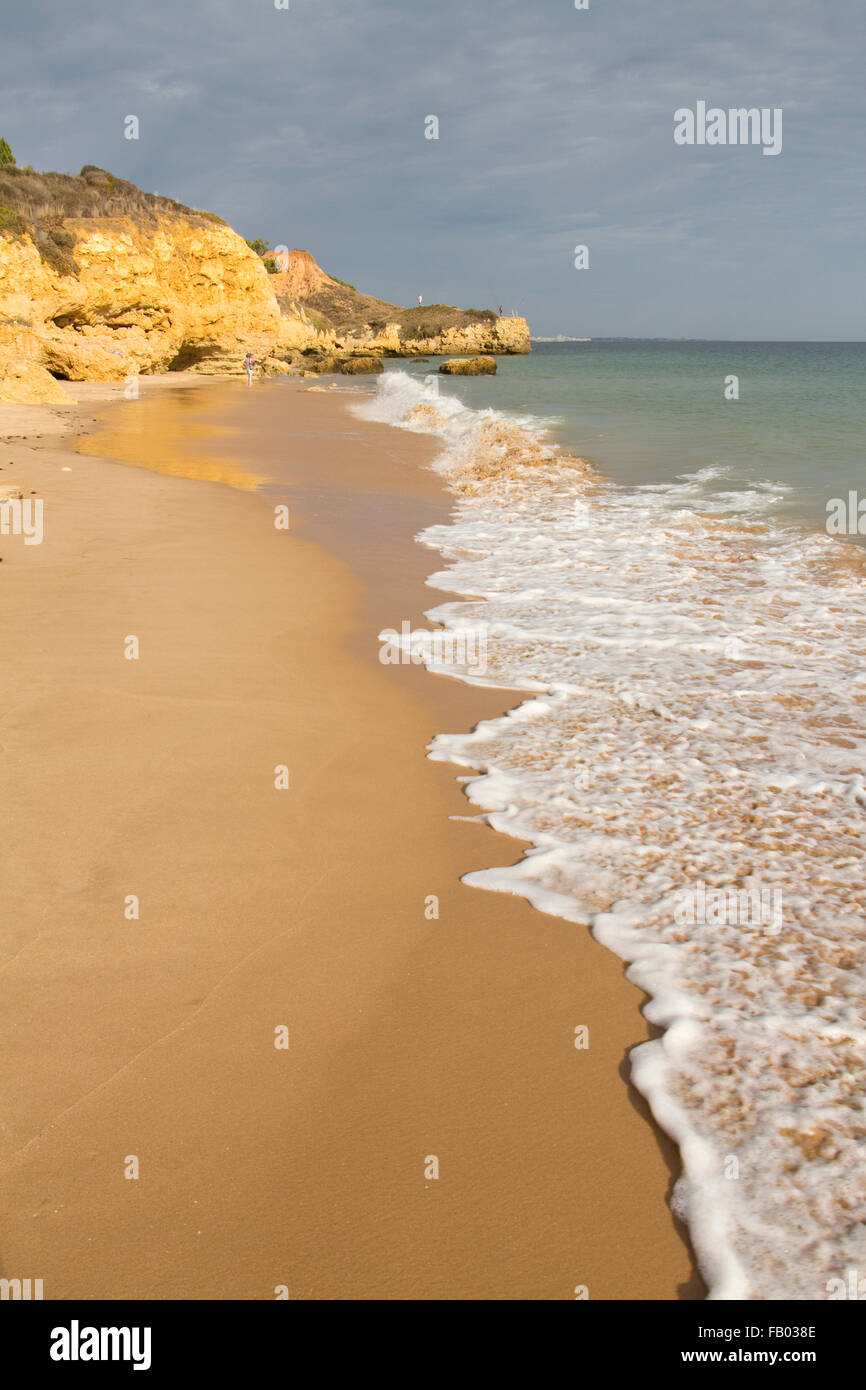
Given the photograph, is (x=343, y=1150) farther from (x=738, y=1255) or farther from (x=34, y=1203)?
(x=738, y=1255)

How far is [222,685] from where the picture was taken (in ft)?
16.3

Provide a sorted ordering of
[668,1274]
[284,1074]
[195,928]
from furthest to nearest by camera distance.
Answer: [195,928]
[284,1074]
[668,1274]

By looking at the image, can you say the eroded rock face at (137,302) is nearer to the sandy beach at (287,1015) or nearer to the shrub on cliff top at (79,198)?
the shrub on cliff top at (79,198)

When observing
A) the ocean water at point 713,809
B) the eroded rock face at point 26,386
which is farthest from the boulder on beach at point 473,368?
the ocean water at point 713,809

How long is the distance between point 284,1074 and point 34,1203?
0.67 metres

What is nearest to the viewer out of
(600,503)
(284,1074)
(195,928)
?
(284,1074)

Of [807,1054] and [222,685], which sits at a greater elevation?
[222,685]

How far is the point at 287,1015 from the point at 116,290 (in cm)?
4298

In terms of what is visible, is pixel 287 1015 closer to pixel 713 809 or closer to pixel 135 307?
pixel 713 809

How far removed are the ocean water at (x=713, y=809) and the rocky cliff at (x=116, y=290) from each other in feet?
73.4

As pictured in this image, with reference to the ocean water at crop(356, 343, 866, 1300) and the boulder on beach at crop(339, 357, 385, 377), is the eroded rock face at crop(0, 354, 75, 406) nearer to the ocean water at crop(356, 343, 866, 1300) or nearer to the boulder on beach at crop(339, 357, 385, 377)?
the ocean water at crop(356, 343, 866, 1300)

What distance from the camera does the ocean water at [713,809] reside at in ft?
7.23

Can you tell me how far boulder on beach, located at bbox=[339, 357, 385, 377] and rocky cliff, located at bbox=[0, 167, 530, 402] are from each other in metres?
4.95
